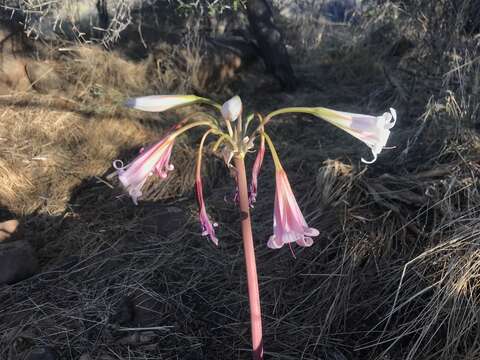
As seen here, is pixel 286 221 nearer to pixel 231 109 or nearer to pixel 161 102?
pixel 231 109

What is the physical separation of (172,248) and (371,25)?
4.94 m

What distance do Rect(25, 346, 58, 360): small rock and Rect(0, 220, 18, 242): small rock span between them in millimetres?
987

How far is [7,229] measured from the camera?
3.21 metres

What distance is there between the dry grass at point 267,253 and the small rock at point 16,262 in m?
0.08

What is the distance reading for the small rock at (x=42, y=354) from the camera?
239cm

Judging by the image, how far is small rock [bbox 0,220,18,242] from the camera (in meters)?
3.18

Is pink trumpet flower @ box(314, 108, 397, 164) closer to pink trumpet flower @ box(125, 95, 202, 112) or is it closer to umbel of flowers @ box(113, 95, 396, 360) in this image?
umbel of flowers @ box(113, 95, 396, 360)

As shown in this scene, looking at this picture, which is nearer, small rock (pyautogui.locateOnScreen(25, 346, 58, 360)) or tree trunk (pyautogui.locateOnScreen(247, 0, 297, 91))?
small rock (pyautogui.locateOnScreen(25, 346, 58, 360))

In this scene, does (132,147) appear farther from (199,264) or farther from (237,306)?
(237,306)

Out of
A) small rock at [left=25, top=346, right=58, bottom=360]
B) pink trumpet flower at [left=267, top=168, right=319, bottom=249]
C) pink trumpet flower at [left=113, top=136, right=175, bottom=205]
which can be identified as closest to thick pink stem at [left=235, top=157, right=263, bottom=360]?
pink trumpet flower at [left=267, top=168, right=319, bottom=249]

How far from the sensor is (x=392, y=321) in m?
2.49

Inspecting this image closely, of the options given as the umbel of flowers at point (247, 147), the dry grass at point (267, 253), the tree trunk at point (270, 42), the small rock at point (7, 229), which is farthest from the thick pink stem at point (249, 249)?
the tree trunk at point (270, 42)

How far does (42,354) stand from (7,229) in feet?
3.56

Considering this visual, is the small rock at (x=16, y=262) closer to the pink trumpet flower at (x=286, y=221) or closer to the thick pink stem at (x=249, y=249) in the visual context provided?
the thick pink stem at (x=249, y=249)
